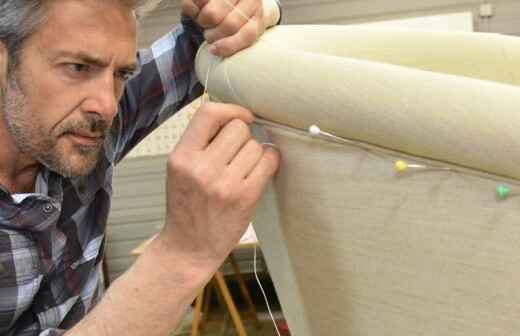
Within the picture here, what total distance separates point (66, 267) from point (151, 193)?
2.89m

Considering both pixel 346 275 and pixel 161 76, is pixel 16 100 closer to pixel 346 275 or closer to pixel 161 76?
pixel 161 76

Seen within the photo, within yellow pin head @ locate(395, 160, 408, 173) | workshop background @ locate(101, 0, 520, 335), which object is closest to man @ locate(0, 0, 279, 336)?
yellow pin head @ locate(395, 160, 408, 173)

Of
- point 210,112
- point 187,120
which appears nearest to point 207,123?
point 210,112

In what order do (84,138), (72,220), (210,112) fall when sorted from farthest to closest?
(72,220)
(84,138)
(210,112)

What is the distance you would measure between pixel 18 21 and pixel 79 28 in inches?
3.8

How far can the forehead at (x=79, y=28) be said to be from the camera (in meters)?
0.77

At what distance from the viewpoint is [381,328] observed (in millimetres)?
624

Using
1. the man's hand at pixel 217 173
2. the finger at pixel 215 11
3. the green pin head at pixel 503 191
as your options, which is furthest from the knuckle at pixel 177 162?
the green pin head at pixel 503 191

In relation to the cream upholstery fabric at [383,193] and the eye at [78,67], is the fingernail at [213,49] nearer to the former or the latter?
the cream upholstery fabric at [383,193]

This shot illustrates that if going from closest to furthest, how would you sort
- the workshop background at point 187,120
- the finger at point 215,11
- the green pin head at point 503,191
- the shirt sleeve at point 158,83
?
the green pin head at point 503,191 → the finger at point 215,11 → the shirt sleeve at point 158,83 → the workshop background at point 187,120

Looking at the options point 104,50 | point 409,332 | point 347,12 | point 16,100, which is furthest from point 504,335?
point 347,12

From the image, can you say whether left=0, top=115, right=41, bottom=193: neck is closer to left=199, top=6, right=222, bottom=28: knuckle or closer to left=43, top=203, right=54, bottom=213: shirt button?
left=43, top=203, right=54, bottom=213: shirt button

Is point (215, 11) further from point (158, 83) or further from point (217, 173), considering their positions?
point (158, 83)

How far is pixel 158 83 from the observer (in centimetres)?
113
